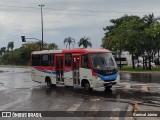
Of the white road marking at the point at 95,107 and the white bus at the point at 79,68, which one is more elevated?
the white bus at the point at 79,68

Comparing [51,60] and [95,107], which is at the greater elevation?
[51,60]

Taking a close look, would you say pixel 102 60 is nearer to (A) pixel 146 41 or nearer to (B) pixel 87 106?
(B) pixel 87 106

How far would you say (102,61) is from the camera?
914 inches

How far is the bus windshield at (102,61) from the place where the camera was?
75.3ft

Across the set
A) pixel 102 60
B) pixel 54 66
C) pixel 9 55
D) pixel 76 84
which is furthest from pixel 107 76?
pixel 9 55

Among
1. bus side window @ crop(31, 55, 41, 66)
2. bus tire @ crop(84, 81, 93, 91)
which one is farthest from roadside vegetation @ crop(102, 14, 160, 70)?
bus tire @ crop(84, 81, 93, 91)

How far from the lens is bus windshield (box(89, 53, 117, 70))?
2294 cm

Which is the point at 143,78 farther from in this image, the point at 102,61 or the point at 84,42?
the point at 84,42

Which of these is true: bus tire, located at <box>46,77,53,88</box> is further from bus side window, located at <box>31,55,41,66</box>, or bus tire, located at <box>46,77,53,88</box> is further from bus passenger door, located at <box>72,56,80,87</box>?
bus passenger door, located at <box>72,56,80,87</box>

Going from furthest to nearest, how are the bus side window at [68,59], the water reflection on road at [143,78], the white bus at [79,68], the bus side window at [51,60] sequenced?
the water reflection on road at [143,78] → the bus side window at [51,60] → the bus side window at [68,59] → the white bus at [79,68]

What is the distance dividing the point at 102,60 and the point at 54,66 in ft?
16.5

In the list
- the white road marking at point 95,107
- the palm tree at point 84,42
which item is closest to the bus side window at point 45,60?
the white road marking at point 95,107

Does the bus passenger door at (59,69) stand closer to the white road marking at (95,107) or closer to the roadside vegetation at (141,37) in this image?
the white road marking at (95,107)

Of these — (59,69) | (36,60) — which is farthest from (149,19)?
(59,69)
